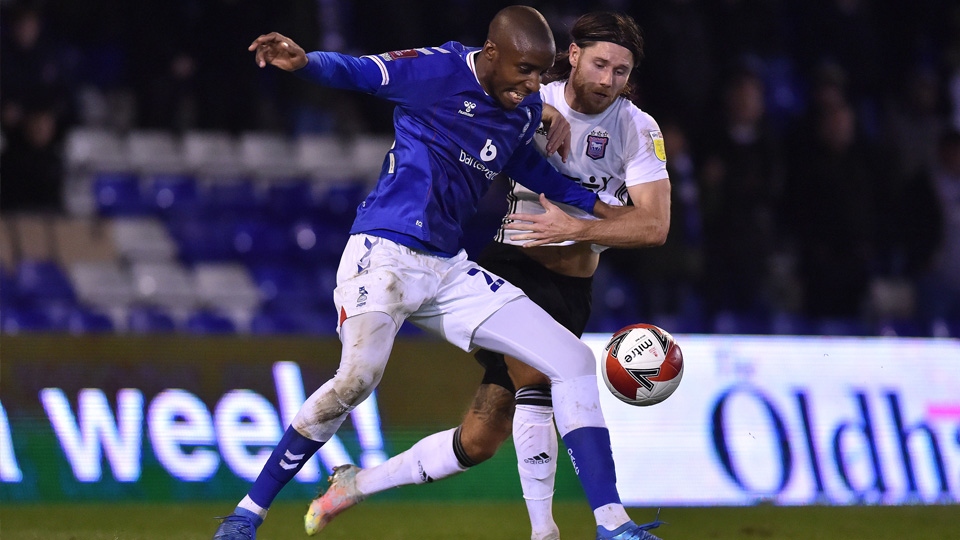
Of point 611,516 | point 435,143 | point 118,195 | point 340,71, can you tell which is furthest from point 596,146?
point 118,195

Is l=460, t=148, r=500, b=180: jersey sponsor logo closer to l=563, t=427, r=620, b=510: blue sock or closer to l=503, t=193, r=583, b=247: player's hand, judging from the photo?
l=503, t=193, r=583, b=247: player's hand

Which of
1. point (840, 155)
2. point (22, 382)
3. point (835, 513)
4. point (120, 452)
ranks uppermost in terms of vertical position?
point (840, 155)

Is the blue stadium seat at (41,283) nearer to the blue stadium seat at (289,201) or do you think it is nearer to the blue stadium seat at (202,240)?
the blue stadium seat at (202,240)

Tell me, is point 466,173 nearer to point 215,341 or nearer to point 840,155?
point 215,341

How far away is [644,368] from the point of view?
5.05m

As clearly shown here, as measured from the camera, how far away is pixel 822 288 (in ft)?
35.6

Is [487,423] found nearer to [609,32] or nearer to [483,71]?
[483,71]

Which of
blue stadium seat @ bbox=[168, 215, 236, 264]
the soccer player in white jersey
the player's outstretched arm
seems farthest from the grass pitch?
blue stadium seat @ bbox=[168, 215, 236, 264]

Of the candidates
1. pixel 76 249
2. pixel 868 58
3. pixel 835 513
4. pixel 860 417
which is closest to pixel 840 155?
pixel 868 58

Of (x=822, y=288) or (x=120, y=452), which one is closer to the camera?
(x=120, y=452)

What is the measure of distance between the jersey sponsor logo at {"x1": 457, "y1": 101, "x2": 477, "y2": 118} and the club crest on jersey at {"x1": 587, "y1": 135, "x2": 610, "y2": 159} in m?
0.73

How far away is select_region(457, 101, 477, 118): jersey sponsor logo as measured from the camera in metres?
4.96

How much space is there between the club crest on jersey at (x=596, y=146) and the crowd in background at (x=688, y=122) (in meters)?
4.81

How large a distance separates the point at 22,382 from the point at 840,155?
7452 millimetres
